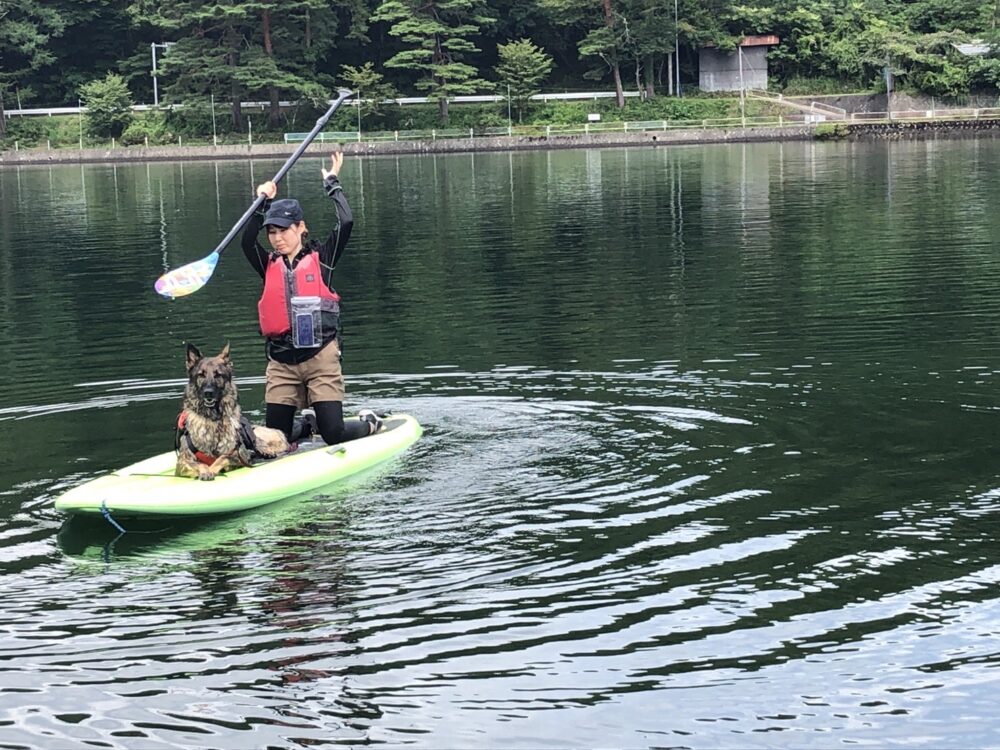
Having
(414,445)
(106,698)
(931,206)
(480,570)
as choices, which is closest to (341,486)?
(414,445)

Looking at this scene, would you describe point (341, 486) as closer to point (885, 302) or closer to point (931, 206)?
point (885, 302)

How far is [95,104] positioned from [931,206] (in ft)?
203

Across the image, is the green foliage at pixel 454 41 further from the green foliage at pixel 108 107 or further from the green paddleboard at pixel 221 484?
the green paddleboard at pixel 221 484

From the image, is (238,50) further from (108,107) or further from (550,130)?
(550,130)

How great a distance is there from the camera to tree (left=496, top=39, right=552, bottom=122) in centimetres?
8062

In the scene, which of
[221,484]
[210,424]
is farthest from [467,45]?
[221,484]

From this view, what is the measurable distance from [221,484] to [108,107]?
3038 inches

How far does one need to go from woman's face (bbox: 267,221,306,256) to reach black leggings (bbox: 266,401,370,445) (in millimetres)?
1327

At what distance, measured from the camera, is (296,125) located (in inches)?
3297

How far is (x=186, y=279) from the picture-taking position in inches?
481

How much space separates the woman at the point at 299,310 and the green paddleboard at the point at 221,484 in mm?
307

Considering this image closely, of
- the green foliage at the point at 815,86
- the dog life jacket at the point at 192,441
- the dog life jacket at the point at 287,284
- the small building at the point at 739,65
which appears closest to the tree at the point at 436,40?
the small building at the point at 739,65

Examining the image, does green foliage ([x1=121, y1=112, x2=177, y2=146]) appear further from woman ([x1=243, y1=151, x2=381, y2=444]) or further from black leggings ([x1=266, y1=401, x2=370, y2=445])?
woman ([x1=243, y1=151, x2=381, y2=444])

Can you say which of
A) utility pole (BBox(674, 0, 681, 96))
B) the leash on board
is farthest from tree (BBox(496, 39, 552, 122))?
the leash on board
